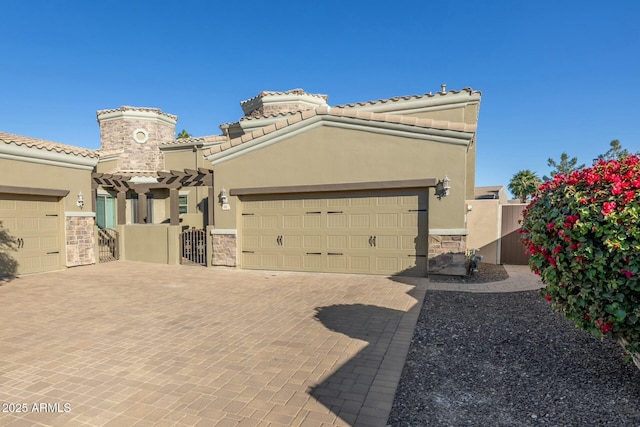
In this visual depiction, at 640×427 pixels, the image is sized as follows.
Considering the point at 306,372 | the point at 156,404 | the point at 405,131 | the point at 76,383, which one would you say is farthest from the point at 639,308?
the point at 405,131

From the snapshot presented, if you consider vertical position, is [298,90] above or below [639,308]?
above

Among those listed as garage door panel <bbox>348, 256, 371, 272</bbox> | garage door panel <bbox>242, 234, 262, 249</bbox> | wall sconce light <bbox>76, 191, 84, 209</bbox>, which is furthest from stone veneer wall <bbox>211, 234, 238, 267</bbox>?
wall sconce light <bbox>76, 191, 84, 209</bbox>

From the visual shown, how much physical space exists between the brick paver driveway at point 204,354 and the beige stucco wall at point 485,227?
19.3ft

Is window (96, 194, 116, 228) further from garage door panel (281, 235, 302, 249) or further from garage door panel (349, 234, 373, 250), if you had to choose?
garage door panel (349, 234, 373, 250)

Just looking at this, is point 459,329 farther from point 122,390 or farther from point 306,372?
point 122,390

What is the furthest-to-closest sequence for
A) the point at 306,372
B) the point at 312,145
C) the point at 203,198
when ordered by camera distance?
1. the point at 203,198
2. the point at 312,145
3. the point at 306,372

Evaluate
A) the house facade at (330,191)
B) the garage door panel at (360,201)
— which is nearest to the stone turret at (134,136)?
the house facade at (330,191)

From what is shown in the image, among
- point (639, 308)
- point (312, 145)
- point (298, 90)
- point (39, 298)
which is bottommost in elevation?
point (39, 298)

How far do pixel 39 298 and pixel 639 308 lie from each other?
10.7 metres

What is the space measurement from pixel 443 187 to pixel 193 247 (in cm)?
912

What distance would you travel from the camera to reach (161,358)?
4668mm

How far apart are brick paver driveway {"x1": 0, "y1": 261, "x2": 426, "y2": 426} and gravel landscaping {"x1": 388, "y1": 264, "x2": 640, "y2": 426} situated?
34 centimetres

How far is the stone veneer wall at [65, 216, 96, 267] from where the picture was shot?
40.0ft

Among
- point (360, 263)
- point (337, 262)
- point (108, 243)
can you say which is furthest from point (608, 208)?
point (108, 243)
